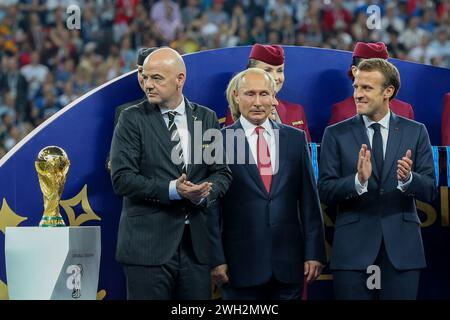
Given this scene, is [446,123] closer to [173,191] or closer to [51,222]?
[173,191]

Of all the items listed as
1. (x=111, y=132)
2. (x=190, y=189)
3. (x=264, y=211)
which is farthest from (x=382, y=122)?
(x=111, y=132)

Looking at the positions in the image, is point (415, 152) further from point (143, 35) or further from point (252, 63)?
point (143, 35)

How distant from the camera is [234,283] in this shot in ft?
14.2

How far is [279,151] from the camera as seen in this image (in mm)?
4402

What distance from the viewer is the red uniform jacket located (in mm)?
4891

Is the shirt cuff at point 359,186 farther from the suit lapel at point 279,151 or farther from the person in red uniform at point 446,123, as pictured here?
the person in red uniform at point 446,123

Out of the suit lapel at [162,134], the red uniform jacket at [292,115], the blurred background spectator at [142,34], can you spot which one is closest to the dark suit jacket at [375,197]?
the red uniform jacket at [292,115]

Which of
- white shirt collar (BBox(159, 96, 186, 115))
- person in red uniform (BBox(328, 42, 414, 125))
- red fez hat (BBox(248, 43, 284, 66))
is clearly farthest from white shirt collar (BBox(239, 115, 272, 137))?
person in red uniform (BBox(328, 42, 414, 125))

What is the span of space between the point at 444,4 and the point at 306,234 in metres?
7.84

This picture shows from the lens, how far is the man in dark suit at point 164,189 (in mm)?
4000

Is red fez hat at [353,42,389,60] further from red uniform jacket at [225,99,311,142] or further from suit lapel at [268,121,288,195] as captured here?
suit lapel at [268,121,288,195]

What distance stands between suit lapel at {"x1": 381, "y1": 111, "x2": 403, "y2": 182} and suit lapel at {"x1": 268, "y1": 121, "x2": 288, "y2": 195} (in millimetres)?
449

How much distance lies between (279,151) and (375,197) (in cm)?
46

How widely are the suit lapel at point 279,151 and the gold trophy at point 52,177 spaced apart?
0.89 meters
